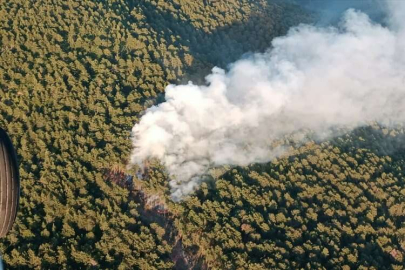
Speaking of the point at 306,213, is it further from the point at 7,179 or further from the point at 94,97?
the point at 7,179

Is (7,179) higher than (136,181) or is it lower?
lower

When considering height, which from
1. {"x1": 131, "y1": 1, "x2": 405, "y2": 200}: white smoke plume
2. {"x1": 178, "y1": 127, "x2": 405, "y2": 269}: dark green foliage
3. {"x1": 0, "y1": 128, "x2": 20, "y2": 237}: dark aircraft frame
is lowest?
{"x1": 0, "y1": 128, "x2": 20, "y2": 237}: dark aircraft frame

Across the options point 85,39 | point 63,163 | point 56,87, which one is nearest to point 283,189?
point 63,163

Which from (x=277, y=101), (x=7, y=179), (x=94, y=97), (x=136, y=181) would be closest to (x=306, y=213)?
(x=136, y=181)

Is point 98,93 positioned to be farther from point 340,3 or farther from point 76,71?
point 340,3

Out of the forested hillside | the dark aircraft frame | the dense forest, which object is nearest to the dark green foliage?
the dense forest

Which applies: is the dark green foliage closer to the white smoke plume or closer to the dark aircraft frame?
the white smoke plume
